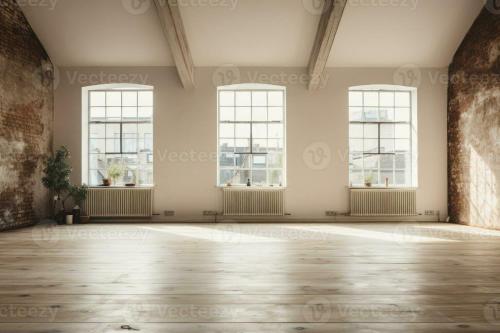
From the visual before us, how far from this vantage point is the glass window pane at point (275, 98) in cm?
820

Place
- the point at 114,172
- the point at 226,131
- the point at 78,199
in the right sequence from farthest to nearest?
the point at 226,131, the point at 114,172, the point at 78,199

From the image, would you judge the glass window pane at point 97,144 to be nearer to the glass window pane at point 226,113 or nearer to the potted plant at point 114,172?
the potted plant at point 114,172

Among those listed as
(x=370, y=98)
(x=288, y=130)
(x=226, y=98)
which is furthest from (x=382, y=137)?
(x=226, y=98)

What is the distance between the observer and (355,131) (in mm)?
8164

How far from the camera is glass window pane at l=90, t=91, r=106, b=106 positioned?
27.0 feet

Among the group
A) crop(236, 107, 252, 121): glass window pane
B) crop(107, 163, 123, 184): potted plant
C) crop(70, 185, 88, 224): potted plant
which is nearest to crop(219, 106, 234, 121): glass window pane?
crop(236, 107, 252, 121): glass window pane

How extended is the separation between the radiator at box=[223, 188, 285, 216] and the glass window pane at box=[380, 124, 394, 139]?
2.65 meters

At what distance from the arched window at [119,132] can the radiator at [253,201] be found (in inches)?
75.3

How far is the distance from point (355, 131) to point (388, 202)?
1708 mm

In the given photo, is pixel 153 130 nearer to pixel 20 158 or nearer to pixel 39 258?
pixel 20 158

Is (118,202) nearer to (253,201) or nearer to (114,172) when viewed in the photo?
(114,172)

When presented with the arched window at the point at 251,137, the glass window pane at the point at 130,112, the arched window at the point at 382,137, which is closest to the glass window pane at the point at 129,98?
the glass window pane at the point at 130,112

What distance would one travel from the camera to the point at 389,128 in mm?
8234

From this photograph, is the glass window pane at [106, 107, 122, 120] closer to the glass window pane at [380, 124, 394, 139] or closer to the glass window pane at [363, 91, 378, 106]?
the glass window pane at [363, 91, 378, 106]
